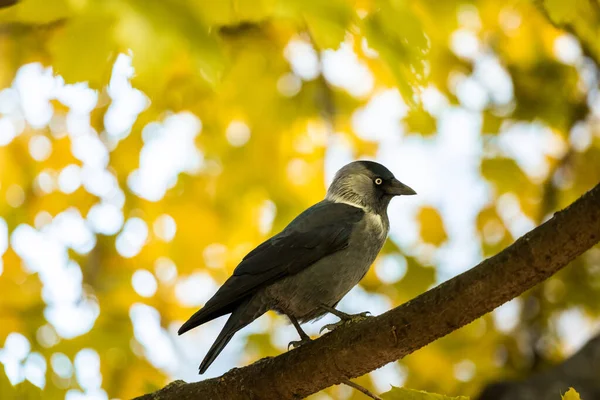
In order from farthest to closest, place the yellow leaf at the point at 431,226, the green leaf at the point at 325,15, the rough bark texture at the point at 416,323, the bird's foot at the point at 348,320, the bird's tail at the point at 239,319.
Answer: the yellow leaf at the point at 431,226 < the bird's tail at the point at 239,319 < the bird's foot at the point at 348,320 < the rough bark texture at the point at 416,323 < the green leaf at the point at 325,15

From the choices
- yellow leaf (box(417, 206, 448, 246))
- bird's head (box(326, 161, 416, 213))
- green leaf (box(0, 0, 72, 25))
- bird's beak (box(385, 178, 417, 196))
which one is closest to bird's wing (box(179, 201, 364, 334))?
bird's head (box(326, 161, 416, 213))

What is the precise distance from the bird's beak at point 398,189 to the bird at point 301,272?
1.53ft

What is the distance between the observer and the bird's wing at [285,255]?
3.29 meters

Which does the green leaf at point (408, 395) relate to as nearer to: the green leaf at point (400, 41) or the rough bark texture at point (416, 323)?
the rough bark texture at point (416, 323)

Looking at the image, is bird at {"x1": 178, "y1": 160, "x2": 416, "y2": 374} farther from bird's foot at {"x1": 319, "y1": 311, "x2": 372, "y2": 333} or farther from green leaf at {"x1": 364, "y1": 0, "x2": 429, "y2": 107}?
green leaf at {"x1": 364, "y1": 0, "x2": 429, "y2": 107}

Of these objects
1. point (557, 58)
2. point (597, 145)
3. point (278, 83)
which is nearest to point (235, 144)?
point (278, 83)

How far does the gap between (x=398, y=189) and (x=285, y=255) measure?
3.73 feet

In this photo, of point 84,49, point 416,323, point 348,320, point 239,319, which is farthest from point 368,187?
point 84,49

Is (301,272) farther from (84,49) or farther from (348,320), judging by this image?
(84,49)

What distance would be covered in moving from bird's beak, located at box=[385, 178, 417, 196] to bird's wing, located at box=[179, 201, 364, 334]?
0.55 m

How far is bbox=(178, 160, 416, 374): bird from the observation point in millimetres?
3320

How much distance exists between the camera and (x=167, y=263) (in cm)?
543

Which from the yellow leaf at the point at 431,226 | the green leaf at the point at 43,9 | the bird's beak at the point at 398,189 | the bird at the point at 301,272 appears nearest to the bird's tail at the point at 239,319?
the bird at the point at 301,272

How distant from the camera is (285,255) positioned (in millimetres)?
3494
